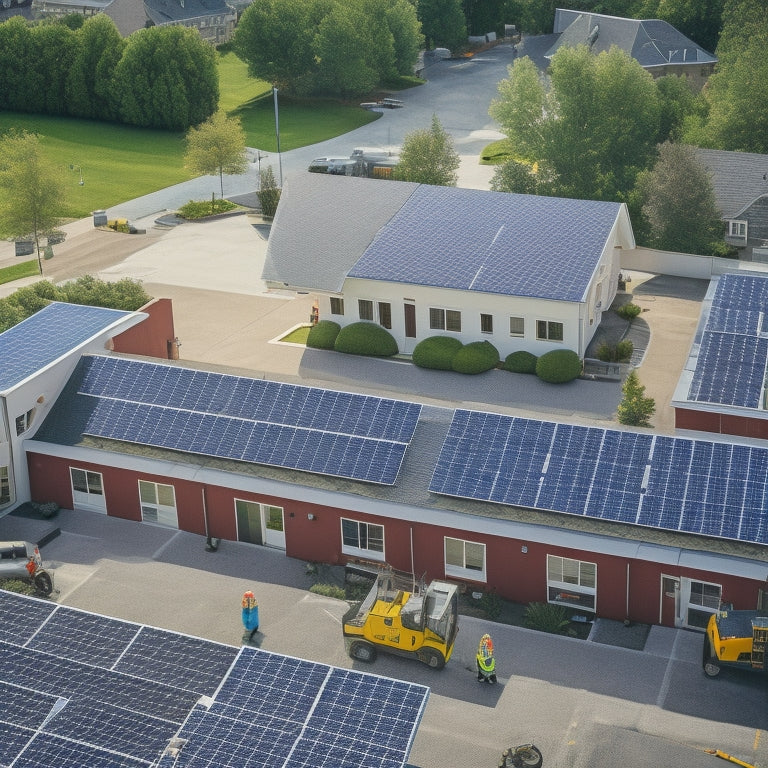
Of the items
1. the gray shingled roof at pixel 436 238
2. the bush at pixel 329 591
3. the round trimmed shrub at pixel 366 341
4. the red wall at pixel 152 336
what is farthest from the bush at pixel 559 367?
the bush at pixel 329 591

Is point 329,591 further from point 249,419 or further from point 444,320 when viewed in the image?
point 444,320

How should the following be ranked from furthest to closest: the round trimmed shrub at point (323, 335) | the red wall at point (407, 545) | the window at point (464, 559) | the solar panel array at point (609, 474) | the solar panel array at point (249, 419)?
the round trimmed shrub at point (323, 335) → the solar panel array at point (249, 419) → the window at point (464, 559) → the red wall at point (407, 545) → the solar panel array at point (609, 474)

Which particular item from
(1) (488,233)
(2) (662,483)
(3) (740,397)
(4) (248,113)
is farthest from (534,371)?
(4) (248,113)

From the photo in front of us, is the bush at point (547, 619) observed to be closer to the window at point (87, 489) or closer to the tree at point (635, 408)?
the tree at point (635, 408)

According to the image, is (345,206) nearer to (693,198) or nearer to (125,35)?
(693,198)

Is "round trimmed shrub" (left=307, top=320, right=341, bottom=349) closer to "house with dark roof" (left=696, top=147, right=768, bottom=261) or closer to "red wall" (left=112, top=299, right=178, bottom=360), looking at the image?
"red wall" (left=112, top=299, right=178, bottom=360)

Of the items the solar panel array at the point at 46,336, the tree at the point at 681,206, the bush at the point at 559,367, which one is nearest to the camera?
the solar panel array at the point at 46,336

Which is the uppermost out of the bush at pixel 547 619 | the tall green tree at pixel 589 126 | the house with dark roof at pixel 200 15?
the house with dark roof at pixel 200 15
